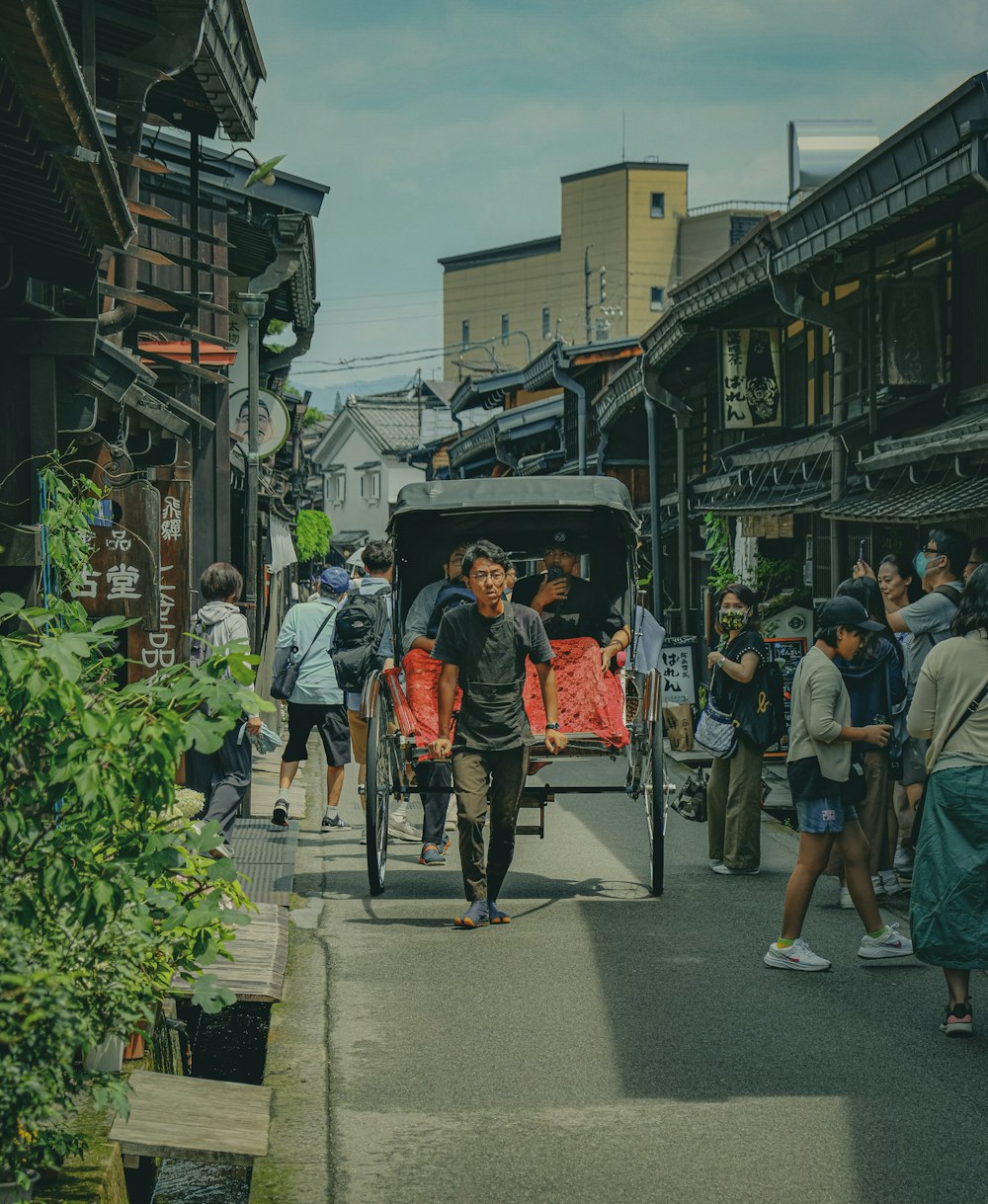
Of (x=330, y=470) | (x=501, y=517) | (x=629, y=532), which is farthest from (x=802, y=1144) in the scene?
(x=330, y=470)

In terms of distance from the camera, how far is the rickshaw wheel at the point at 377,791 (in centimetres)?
898

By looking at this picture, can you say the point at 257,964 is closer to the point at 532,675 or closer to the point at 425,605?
the point at 532,675

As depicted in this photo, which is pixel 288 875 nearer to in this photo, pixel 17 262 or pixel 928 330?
pixel 17 262

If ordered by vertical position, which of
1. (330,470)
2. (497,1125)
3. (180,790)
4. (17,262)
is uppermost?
(330,470)

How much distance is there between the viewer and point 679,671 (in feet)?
53.7

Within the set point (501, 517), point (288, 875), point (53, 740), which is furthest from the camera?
point (501, 517)

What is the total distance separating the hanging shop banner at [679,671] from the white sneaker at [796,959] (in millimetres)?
8708

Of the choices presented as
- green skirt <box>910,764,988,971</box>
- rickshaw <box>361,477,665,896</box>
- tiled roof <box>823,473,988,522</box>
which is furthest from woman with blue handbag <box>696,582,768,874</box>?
green skirt <box>910,764,988,971</box>

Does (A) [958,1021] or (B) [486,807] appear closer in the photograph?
(A) [958,1021]

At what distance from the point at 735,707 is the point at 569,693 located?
1.15 meters

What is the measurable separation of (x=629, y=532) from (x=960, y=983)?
4.97m

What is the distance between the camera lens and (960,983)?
6438 millimetres

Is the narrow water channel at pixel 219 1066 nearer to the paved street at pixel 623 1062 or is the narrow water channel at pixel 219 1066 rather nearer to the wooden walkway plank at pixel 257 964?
the wooden walkway plank at pixel 257 964

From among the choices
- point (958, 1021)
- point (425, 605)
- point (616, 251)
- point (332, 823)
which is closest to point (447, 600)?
point (425, 605)
